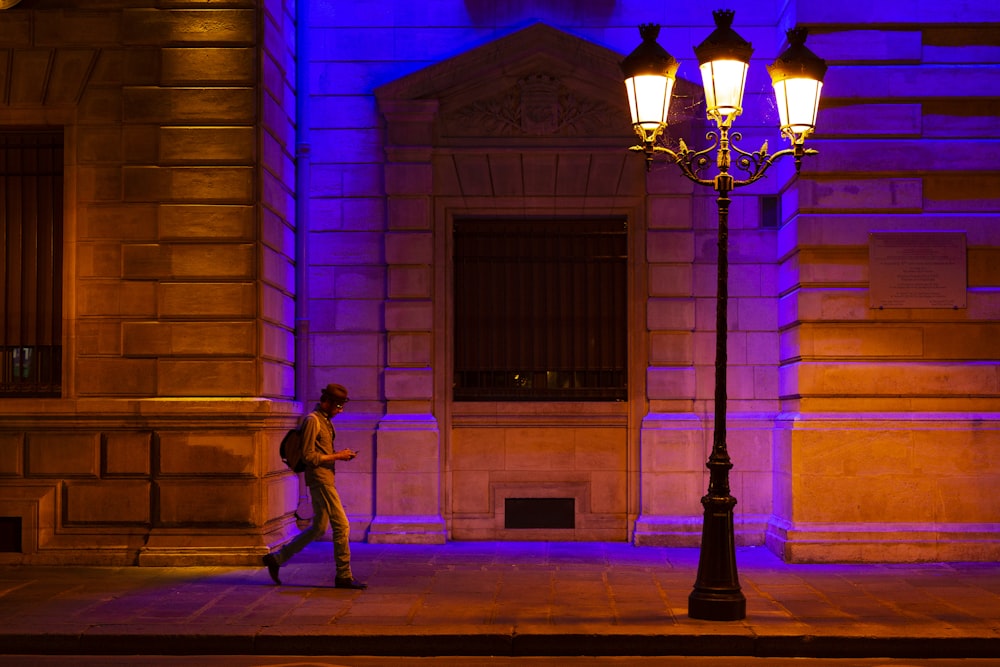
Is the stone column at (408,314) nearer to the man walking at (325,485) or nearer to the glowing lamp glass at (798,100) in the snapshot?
the man walking at (325,485)

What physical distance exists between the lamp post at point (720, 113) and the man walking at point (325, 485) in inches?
133

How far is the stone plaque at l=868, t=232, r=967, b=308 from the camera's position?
528 inches

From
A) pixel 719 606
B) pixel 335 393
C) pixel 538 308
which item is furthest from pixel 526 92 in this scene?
pixel 719 606

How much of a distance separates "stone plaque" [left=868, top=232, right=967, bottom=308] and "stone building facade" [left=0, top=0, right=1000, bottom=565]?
3cm

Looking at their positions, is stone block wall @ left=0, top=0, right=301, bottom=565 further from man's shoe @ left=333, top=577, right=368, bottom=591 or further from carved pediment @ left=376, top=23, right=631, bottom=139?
carved pediment @ left=376, top=23, right=631, bottom=139

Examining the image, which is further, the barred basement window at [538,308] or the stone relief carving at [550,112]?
the barred basement window at [538,308]

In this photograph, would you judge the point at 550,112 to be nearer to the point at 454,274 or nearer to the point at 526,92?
the point at 526,92

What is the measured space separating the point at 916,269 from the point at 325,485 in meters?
7.07

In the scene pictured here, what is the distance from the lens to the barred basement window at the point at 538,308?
1502 cm

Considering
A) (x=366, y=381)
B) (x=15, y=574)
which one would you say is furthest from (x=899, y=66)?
(x=15, y=574)

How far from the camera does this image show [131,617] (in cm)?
988

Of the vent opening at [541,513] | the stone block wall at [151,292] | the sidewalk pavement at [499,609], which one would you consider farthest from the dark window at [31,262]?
the vent opening at [541,513]

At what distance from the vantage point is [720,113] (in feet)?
33.7

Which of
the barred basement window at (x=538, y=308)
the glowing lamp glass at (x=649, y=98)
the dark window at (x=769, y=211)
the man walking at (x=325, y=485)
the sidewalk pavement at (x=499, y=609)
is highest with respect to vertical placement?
the glowing lamp glass at (x=649, y=98)
